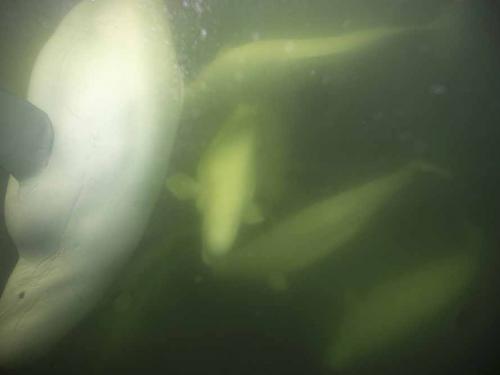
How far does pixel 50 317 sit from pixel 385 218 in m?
2.23

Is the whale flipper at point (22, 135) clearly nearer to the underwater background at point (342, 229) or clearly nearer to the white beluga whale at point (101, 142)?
the white beluga whale at point (101, 142)

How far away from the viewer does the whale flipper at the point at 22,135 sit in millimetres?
1794

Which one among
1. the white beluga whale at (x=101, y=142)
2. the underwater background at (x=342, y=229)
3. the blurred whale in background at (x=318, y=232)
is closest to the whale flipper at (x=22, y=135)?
the white beluga whale at (x=101, y=142)

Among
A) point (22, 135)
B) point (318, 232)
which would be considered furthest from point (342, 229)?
point (22, 135)

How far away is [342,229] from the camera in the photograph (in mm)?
1951

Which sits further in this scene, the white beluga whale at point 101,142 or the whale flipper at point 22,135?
the white beluga whale at point 101,142

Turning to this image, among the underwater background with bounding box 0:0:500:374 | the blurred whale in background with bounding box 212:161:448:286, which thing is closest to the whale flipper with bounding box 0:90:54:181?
the underwater background with bounding box 0:0:500:374

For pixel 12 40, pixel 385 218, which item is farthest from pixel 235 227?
pixel 12 40

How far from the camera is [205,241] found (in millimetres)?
2104

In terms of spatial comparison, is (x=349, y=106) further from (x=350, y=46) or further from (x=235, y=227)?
(x=235, y=227)

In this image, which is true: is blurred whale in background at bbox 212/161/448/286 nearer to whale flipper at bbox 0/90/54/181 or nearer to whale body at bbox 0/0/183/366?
whale body at bbox 0/0/183/366

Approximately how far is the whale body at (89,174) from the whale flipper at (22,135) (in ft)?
0.29

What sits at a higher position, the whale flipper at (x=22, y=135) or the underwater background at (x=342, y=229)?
the whale flipper at (x=22, y=135)

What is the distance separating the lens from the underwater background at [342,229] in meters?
1.87
